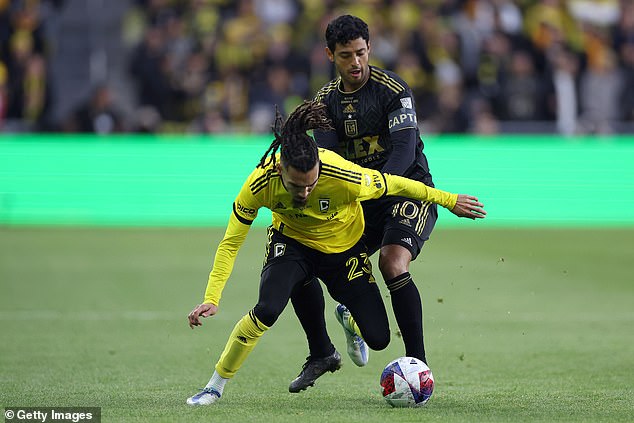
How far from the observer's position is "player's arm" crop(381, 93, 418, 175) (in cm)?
777

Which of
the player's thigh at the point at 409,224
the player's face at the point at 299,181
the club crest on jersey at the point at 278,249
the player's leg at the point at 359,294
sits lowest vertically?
the player's leg at the point at 359,294

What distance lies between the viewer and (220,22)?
20.9 m

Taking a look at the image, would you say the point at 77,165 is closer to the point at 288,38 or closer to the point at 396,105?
the point at 288,38

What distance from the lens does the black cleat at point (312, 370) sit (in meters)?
7.88

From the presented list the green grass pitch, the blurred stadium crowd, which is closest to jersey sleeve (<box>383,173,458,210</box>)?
the green grass pitch

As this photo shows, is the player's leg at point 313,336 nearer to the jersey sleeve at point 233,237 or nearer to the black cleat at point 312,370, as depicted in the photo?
the black cleat at point 312,370

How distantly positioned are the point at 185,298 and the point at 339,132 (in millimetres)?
5066

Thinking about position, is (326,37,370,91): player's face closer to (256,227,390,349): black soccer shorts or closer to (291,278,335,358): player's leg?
(256,227,390,349): black soccer shorts

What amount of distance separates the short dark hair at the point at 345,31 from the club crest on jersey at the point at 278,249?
1309 millimetres

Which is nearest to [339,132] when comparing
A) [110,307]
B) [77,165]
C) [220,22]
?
[110,307]

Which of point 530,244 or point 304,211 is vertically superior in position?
point 304,211

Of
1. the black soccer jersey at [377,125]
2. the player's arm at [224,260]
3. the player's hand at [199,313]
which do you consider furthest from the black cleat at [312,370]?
the black soccer jersey at [377,125]

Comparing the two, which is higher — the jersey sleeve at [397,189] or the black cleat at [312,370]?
the jersey sleeve at [397,189]

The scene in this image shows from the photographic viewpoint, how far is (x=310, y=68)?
19938 mm
